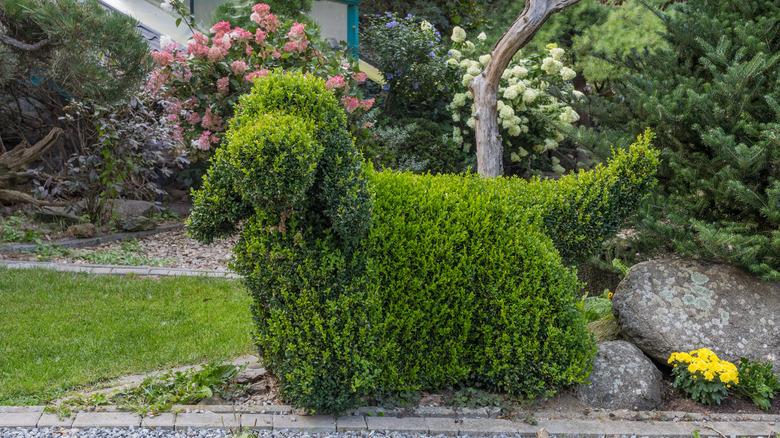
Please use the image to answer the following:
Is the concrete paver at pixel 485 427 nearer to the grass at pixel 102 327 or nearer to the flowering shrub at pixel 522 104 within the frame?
the grass at pixel 102 327

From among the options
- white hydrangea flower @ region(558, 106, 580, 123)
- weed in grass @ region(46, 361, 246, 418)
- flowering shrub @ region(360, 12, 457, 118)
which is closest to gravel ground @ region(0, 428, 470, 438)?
weed in grass @ region(46, 361, 246, 418)

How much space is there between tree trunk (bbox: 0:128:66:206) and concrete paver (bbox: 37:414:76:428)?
518 cm

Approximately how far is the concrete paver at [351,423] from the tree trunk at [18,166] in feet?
19.1

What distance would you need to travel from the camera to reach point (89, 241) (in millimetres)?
6852

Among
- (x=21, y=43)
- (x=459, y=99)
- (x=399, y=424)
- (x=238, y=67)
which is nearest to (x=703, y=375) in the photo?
(x=399, y=424)

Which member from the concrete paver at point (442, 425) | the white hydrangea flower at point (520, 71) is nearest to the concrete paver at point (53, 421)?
the concrete paver at point (442, 425)

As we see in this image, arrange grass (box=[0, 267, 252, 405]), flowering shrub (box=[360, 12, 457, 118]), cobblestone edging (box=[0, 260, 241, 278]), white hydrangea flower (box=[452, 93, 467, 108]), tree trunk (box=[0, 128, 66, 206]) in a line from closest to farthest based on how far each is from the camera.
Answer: grass (box=[0, 267, 252, 405]) → cobblestone edging (box=[0, 260, 241, 278]) → tree trunk (box=[0, 128, 66, 206]) → white hydrangea flower (box=[452, 93, 467, 108]) → flowering shrub (box=[360, 12, 457, 118])

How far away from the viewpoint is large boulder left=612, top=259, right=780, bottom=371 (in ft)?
11.5

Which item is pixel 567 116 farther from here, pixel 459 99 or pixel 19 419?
pixel 19 419

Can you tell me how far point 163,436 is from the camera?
8.89 ft

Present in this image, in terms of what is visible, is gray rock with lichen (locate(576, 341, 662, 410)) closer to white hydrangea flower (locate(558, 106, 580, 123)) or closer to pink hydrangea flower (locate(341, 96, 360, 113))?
pink hydrangea flower (locate(341, 96, 360, 113))

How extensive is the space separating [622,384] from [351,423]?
150cm

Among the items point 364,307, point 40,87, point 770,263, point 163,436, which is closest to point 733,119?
point 770,263

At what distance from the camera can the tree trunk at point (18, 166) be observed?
723 centimetres
